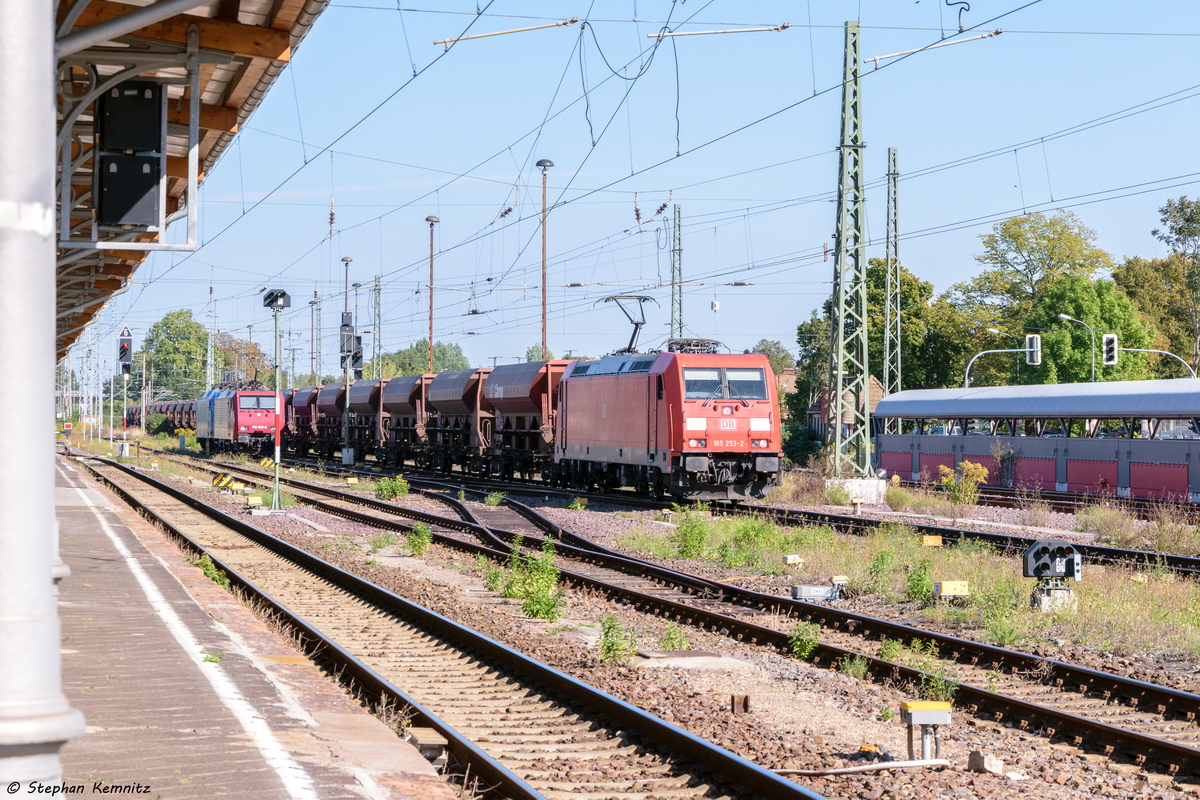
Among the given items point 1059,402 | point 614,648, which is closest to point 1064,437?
point 1059,402

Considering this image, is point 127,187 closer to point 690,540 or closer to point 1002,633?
point 1002,633

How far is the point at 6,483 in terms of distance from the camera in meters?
3.44

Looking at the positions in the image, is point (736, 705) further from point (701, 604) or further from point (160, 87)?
point (160, 87)

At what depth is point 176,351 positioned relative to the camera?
142 meters

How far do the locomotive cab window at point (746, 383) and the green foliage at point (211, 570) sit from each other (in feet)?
39.0

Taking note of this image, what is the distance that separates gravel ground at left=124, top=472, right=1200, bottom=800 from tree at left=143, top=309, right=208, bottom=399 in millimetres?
134123

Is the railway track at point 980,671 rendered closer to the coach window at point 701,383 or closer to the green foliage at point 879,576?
the green foliage at point 879,576

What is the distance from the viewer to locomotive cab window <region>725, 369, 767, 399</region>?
84.2 feet

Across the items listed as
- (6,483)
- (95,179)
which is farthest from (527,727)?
(95,179)

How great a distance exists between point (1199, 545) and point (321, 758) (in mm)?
17595

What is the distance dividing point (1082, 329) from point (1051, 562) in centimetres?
5798

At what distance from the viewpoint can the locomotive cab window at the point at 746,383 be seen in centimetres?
2567

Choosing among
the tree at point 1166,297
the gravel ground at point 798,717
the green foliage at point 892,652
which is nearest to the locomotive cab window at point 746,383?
the gravel ground at point 798,717

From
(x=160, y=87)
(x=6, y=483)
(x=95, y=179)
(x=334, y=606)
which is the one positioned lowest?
(x=334, y=606)
